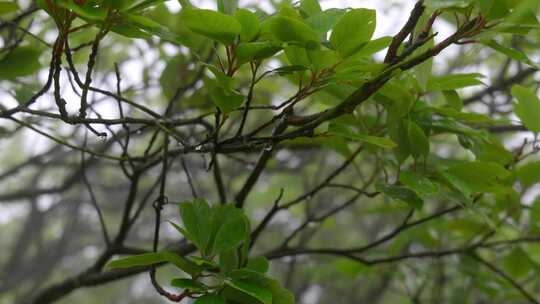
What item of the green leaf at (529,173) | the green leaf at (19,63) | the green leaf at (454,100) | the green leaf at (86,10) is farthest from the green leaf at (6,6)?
the green leaf at (529,173)

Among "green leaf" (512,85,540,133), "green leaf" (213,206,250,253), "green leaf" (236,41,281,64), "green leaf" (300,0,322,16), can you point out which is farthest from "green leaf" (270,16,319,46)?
"green leaf" (512,85,540,133)

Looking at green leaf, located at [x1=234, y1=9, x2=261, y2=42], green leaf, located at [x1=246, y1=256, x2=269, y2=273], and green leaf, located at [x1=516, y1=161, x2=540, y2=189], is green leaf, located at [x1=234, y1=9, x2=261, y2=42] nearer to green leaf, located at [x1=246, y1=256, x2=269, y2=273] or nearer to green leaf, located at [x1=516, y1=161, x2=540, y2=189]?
green leaf, located at [x1=246, y1=256, x2=269, y2=273]

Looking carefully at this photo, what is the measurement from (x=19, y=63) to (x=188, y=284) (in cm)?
53

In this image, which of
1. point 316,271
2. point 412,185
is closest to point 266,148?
point 412,185

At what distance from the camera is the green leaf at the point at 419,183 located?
0.89 metres

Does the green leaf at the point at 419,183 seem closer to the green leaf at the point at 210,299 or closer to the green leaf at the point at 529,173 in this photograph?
the green leaf at the point at 210,299

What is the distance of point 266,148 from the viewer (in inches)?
35.5

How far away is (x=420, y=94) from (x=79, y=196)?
2.89 m

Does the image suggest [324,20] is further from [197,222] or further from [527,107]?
[527,107]

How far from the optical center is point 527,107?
109 cm

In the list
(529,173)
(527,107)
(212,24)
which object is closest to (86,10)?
(212,24)

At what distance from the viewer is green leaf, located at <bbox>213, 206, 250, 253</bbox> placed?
0.84m

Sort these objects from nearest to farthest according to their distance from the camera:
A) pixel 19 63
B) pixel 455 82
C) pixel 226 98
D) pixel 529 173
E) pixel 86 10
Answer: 1. pixel 86 10
2. pixel 226 98
3. pixel 455 82
4. pixel 19 63
5. pixel 529 173

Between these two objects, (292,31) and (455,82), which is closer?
(292,31)
